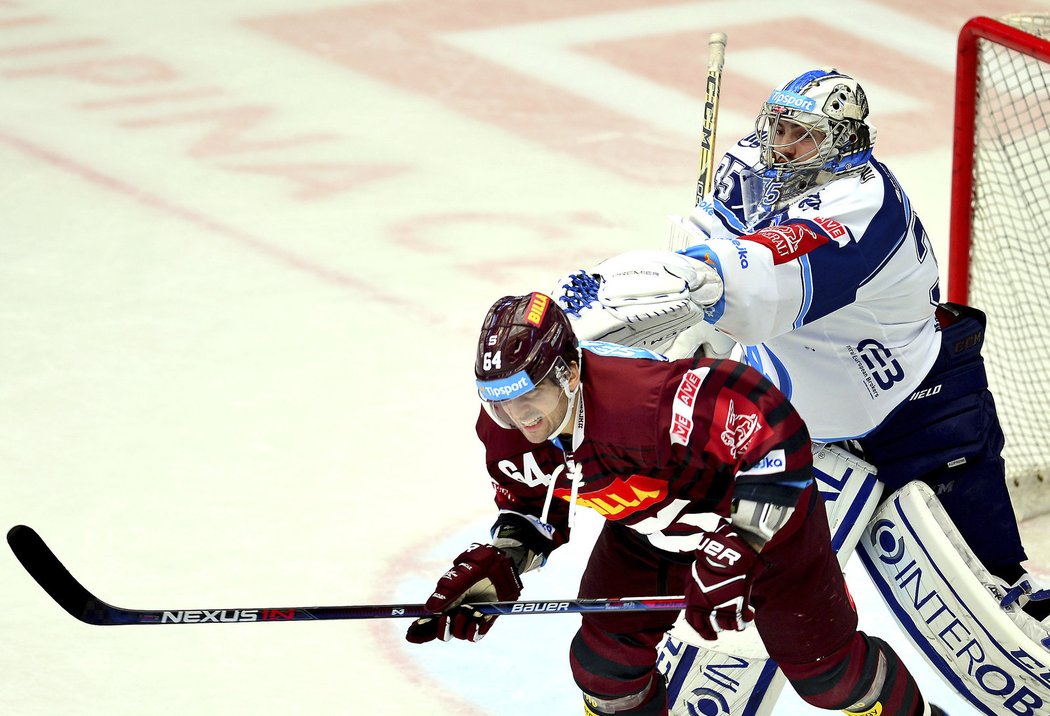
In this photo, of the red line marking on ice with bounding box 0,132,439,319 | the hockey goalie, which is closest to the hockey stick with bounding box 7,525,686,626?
the hockey goalie

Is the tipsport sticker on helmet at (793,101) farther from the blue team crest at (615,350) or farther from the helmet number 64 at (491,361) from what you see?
the helmet number 64 at (491,361)

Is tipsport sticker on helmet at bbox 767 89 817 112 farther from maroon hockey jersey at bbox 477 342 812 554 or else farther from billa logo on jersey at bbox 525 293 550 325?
billa logo on jersey at bbox 525 293 550 325

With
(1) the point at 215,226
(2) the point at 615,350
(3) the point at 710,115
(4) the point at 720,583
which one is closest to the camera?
(4) the point at 720,583

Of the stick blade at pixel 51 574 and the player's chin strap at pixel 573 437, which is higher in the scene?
the player's chin strap at pixel 573 437

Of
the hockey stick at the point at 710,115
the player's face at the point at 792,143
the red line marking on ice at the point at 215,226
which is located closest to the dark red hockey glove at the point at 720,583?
the player's face at the point at 792,143

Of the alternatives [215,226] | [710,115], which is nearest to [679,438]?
[710,115]

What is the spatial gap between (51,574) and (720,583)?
1.16m

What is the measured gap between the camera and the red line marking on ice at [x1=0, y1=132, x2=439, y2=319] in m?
6.05

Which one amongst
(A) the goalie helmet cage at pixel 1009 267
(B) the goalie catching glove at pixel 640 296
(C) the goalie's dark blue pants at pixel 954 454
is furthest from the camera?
(A) the goalie helmet cage at pixel 1009 267

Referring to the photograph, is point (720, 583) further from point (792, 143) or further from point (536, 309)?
point (792, 143)

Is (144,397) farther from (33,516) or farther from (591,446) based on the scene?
(591,446)

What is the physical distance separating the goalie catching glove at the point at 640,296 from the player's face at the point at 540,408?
342 mm

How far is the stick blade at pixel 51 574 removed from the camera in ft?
9.57

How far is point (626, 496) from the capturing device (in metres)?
2.95
